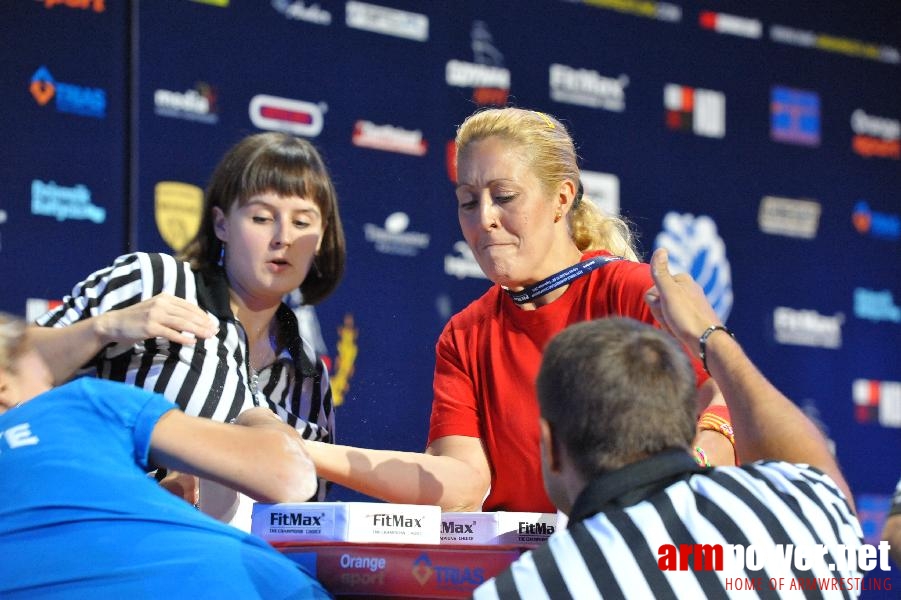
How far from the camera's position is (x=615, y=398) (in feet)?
4.15

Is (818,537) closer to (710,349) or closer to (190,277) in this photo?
(710,349)

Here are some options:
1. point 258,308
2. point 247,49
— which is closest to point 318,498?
point 258,308

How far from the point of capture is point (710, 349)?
1.60 m

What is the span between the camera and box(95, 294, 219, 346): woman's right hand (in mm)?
2172

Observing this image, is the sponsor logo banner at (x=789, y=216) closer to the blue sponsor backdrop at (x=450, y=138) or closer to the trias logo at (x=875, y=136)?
the blue sponsor backdrop at (x=450, y=138)

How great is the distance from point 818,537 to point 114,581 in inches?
32.9

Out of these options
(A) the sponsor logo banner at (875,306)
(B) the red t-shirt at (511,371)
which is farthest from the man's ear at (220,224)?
(A) the sponsor logo banner at (875,306)

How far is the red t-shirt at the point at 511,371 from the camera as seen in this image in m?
2.21

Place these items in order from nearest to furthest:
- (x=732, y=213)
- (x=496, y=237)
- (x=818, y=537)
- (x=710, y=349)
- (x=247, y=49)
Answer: (x=818, y=537) < (x=710, y=349) < (x=496, y=237) < (x=247, y=49) < (x=732, y=213)

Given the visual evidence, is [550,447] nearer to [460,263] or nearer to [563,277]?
[563,277]

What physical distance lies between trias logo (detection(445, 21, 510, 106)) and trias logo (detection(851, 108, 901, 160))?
6.40 feet

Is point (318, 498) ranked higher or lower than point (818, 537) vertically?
lower

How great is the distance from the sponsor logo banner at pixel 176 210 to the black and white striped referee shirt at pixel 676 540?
297cm

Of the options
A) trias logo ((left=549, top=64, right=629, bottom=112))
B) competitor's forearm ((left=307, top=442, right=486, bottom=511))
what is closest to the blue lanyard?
competitor's forearm ((left=307, top=442, right=486, bottom=511))
